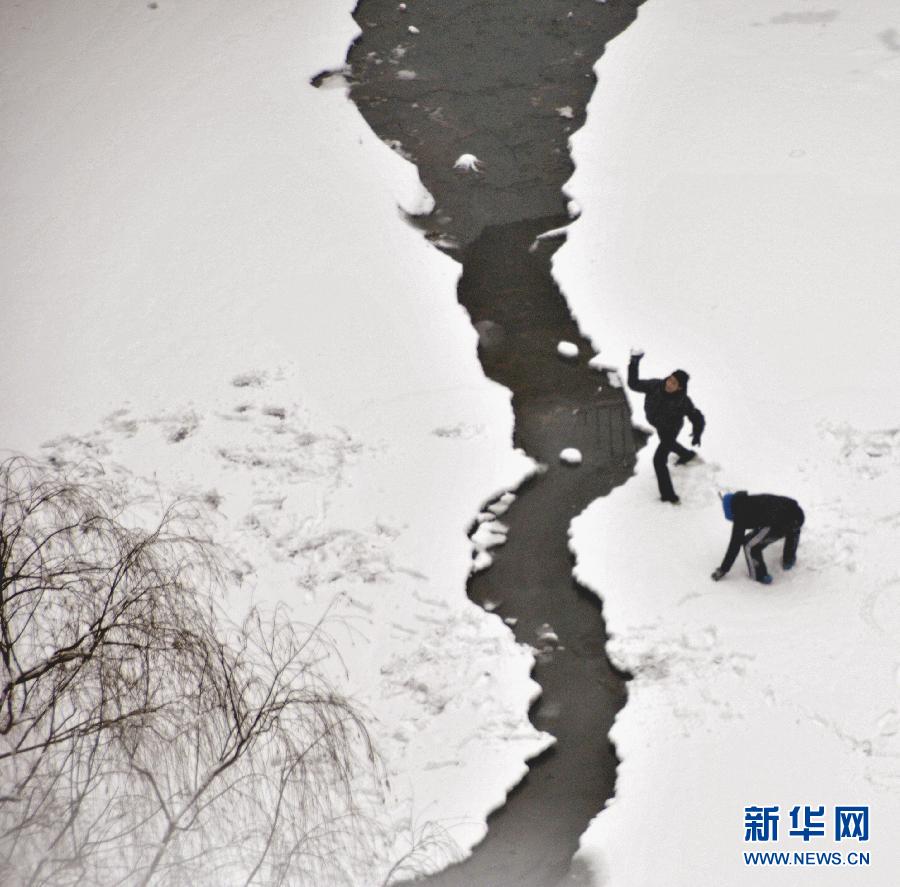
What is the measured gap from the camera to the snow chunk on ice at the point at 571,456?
11117 millimetres

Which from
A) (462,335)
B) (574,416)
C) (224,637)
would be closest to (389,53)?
(462,335)

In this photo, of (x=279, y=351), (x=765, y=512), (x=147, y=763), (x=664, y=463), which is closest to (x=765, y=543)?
(x=765, y=512)

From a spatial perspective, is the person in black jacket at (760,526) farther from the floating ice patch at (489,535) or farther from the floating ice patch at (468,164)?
the floating ice patch at (468,164)

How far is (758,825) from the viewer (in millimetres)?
7730

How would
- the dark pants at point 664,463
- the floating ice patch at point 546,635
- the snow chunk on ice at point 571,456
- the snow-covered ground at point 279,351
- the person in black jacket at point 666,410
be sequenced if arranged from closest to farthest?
the snow-covered ground at point 279,351, the floating ice patch at point 546,635, the person in black jacket at point 666,410, the dark pants at point 664,463, the snow chunk on ice at point 571,456

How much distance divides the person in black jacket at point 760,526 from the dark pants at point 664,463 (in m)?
1.03

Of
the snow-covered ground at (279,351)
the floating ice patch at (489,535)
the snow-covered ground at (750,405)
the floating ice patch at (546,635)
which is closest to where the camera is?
the snow-covered ground at (750,405)

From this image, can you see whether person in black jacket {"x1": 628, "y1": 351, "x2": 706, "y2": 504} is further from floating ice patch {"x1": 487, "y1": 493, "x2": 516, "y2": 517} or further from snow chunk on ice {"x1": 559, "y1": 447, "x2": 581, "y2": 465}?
Answer: floating ice patch {"x1": 487, "y1": 493, "x2": 516, "y2": 517}

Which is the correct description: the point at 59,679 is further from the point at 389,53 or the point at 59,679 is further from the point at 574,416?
the point at 389,53

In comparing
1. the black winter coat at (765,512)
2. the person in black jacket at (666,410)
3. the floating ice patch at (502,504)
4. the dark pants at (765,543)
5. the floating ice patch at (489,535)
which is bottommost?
the dark pants at (765,543)

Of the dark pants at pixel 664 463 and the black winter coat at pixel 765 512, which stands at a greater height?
the dark pants at pixel 664 463

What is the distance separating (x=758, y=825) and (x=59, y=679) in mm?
4705

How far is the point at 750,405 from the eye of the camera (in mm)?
11375

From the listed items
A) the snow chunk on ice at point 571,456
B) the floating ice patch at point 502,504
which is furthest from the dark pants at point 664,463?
the floating ice patch at point 502,504
